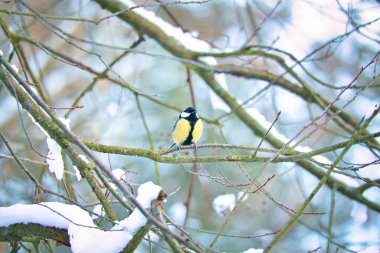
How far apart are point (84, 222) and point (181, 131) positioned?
1648 millimetres

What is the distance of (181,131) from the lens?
3.75m

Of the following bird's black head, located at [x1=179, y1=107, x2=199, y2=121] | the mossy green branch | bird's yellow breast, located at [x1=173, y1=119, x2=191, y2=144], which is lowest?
the mossy green branch

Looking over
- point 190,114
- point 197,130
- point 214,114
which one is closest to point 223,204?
point 197,130

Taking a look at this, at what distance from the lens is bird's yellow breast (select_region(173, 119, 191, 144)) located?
147 inches

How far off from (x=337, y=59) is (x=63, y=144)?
694 cm

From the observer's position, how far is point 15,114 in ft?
26.9

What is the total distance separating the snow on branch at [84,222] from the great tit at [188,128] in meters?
1.55

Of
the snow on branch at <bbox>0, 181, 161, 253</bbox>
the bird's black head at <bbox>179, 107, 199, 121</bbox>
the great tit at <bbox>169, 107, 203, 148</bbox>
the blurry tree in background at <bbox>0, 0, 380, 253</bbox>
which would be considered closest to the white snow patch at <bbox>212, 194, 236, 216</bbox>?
the blurry tree in background at <bbox>0, 0, 380, 253</bbox>

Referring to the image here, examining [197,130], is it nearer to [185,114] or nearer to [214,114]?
[185,114]

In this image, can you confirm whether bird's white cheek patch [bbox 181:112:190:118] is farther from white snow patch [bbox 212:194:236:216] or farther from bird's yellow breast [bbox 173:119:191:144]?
white snow patch [bbox 212:194:236:216]

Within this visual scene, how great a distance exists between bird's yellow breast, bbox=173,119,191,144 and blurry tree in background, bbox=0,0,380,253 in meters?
0.14

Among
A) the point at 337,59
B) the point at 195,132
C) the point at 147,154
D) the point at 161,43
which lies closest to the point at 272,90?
the point at 195,132

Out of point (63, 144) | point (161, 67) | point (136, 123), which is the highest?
point (161, 67)

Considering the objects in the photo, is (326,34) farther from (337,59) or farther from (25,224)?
(25,224)
